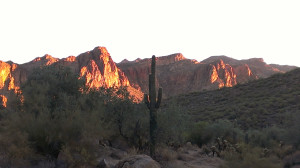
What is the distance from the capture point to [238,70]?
110312 millimetres

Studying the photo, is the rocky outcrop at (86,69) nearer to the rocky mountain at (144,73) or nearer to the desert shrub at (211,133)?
the rocky mountain at (144,73)

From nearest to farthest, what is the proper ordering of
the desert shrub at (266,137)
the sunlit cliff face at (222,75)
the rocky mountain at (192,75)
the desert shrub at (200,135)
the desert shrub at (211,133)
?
1. the desert shrub at (266,137)
2. the desert shrub at (211,133)
3. the desert shrub at (200,135)
4. the sunlit cliff face at (222,75)
5. the rocky mountain at (192,75)

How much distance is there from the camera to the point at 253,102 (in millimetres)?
34438

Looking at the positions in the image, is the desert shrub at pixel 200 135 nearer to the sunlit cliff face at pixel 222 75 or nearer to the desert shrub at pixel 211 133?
the desert shrub at pixel 211 133

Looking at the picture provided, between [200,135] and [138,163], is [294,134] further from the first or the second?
[138,163]

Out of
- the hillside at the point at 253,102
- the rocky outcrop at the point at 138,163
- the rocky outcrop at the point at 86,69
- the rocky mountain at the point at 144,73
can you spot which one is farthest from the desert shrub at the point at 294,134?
the rocky mountain at the point at 144,73

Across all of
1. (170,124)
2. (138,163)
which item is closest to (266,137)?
(170,124)

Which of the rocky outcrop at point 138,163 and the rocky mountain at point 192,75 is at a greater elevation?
the rocky mountain at point 192,75

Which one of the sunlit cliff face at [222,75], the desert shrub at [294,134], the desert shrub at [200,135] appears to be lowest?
the desert shrub at [200,135]

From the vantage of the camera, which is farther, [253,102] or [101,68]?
[101,68]

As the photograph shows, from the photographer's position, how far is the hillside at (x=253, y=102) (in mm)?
29062

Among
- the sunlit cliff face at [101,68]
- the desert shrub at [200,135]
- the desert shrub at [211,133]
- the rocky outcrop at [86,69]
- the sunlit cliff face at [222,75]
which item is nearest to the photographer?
the desert shrub at [211,133]

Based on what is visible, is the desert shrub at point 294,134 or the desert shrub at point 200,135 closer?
the desert shrub at point 294,134

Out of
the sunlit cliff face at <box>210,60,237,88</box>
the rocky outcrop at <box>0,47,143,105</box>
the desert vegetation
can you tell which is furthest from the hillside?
the sunlit cliff face at <box>210,60,237,88</box>
